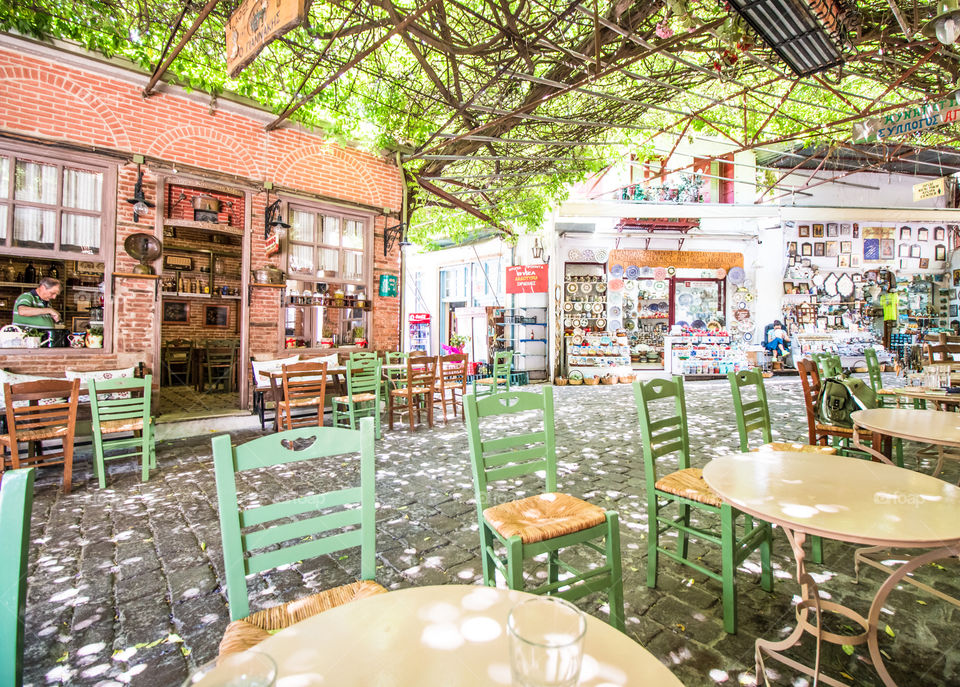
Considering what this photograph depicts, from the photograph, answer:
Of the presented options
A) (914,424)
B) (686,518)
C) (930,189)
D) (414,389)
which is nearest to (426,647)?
(686,518)

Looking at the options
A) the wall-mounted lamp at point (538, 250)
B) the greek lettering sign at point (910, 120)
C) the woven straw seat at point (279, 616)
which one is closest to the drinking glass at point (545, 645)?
the woven straw seat at point (279, 616)

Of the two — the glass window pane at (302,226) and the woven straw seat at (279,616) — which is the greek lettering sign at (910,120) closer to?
the woven straw seat at (279,616)

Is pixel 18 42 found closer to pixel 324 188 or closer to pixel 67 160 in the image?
pixel 67 160

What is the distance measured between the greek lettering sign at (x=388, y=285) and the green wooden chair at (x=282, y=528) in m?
6.47

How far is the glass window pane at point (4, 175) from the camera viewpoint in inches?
201

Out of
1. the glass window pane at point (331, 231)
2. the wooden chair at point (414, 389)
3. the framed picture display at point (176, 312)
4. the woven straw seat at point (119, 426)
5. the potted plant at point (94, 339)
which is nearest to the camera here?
the woven straw seat at point (119, 426)

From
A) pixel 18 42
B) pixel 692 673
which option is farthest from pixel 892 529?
pixel 18 42

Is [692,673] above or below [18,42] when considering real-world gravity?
below

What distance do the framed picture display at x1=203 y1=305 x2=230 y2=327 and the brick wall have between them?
15.8 ft

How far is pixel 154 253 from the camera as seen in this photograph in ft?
19.3

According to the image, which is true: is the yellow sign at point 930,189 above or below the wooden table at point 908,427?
above

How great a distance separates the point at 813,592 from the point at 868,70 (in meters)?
6.30

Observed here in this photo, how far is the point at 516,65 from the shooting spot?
5109 mm

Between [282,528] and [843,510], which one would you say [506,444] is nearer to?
[282,528]
